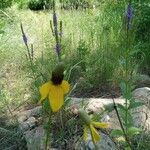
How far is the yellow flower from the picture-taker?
3.39 ft

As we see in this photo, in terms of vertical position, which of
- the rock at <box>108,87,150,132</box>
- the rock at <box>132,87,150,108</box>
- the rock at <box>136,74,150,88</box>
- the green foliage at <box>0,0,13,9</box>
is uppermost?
the rock at <box>108,87,150,132</box>

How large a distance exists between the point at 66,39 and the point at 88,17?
983mm

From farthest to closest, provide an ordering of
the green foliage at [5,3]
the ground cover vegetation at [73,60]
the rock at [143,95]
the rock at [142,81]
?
the green foliage at [5,3] < the rock at [142,81] < the rock at [143,95] < the ground cover vegetation at [73,60]

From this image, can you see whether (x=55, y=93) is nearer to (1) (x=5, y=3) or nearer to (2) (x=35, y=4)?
(1) (x=5, y=3)

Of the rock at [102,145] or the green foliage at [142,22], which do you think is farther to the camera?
the green foliage at [142,22]

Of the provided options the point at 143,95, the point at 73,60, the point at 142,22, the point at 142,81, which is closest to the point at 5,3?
the point at 142,22

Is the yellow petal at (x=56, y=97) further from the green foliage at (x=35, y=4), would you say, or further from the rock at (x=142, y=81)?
the green foliage at (x=35, y=4)

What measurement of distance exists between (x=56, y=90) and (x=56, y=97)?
0.03 meters

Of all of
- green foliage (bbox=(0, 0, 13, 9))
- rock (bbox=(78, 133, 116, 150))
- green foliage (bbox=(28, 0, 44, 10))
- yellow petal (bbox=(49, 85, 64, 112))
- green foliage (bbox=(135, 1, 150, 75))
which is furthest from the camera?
green foliage (bbox=(28, 0, 44, 10))

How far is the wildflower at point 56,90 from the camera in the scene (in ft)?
3.40

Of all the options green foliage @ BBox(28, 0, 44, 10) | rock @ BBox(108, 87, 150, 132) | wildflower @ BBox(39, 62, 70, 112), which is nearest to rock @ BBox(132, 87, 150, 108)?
rock @ BBox(108, 87, 150, 132)

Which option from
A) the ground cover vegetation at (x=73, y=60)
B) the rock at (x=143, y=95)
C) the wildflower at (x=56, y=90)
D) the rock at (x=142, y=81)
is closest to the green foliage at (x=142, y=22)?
the ground cover vegetation at (x=73, y=60)

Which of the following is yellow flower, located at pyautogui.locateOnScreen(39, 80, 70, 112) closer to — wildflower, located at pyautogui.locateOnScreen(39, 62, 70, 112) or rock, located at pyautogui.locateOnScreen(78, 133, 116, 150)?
wildflower, located at pyautogui.locateOnScreen(39, 62, 70, 112)

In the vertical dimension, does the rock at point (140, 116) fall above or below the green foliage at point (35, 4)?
above
